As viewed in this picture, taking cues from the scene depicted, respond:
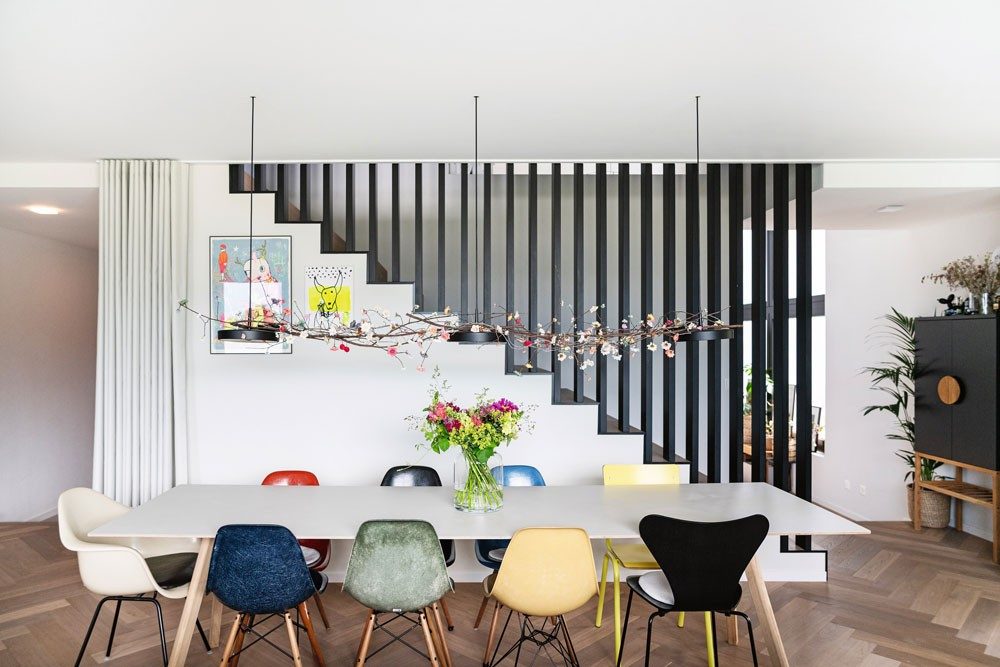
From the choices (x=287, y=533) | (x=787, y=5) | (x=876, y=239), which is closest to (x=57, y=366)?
(x=287, y=533)

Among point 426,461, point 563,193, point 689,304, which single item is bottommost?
point 426,461

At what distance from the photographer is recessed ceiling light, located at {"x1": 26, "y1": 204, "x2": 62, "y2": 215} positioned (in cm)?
439

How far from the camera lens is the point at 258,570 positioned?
91.9 inches

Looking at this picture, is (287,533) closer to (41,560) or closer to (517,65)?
(517,65)

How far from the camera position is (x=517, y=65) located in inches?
99.5

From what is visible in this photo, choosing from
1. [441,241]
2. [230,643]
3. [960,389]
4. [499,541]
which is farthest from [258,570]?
[960,389]

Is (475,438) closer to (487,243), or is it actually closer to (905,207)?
(487,243)

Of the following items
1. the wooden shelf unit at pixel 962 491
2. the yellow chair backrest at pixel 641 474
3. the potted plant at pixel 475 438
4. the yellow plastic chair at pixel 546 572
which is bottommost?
the wooden shelf unit at pixel 962 491

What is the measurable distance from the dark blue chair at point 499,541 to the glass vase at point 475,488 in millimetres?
108

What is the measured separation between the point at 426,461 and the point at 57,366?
427cm

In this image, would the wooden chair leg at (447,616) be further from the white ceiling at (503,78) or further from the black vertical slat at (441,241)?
the white ceiling at (503,78)

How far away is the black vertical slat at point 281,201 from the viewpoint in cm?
389

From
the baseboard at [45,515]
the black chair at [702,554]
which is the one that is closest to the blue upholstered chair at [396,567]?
the black chair at [702,554]

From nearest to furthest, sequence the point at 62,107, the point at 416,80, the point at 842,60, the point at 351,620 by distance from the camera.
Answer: the point at 842,60, the point at 416,80, the point at 62,107, the point at 351,620
